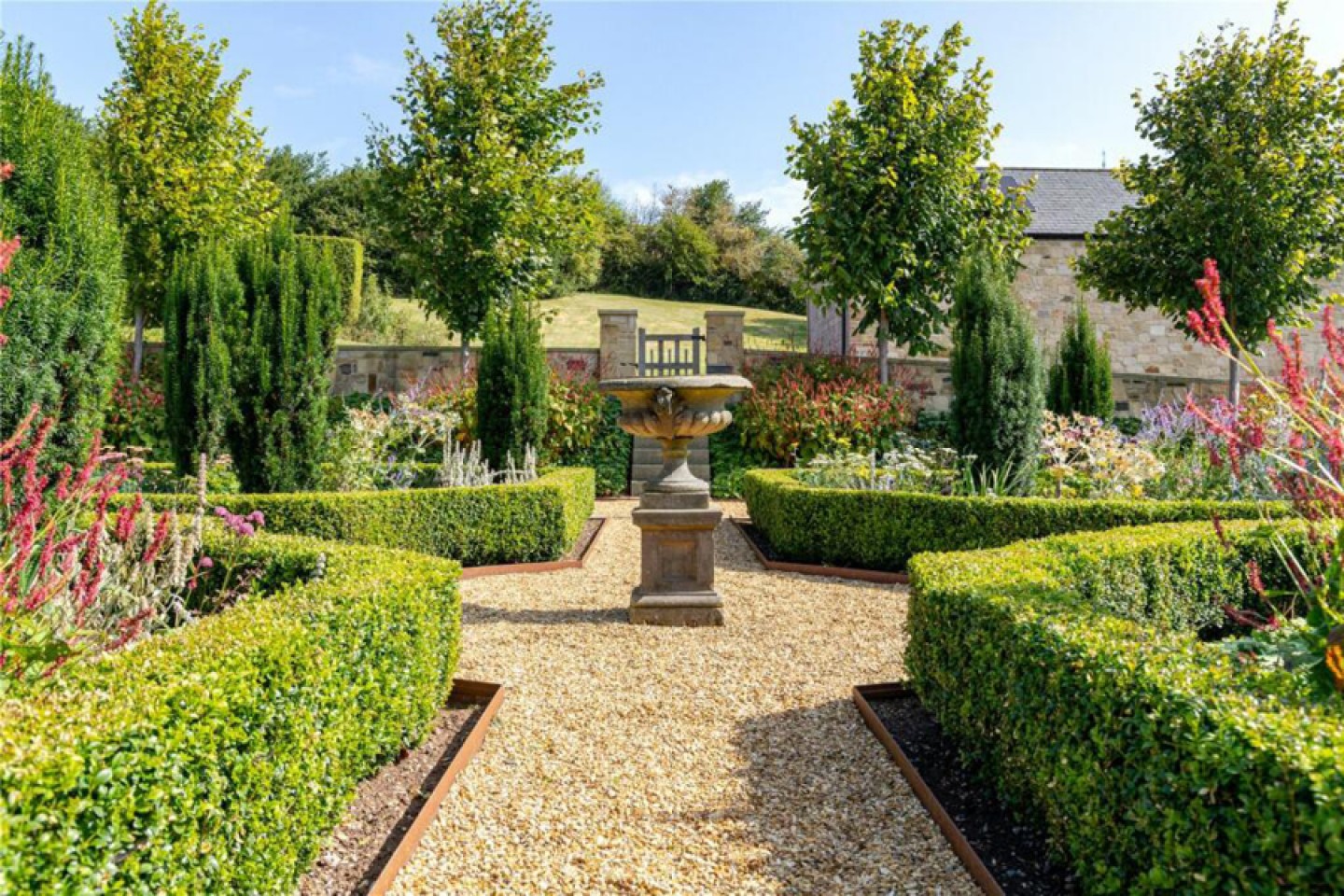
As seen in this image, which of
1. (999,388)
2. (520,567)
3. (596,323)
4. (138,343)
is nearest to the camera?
(520,567)

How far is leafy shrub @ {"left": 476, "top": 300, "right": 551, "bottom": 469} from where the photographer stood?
358 inches

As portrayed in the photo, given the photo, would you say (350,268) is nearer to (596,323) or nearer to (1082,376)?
(596,323)

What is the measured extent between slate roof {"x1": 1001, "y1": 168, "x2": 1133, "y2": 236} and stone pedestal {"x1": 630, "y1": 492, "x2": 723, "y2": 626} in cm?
1427

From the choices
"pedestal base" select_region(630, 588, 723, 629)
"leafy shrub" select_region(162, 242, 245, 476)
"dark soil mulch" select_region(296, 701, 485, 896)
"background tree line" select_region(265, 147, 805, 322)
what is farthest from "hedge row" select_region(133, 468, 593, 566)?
"background tree line" select_region(265, 147, 805, 322)

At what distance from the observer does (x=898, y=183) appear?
11625 millimetres

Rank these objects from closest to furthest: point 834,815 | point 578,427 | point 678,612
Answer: point 834,815, point 678,612, point 578,427

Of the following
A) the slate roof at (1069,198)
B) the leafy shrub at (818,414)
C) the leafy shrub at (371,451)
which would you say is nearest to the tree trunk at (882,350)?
the leafy shrub at (818,414)

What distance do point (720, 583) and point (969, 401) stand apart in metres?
3.20

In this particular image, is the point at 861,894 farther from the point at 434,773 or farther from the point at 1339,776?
the point at 434,773

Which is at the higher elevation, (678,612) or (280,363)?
(280,363)

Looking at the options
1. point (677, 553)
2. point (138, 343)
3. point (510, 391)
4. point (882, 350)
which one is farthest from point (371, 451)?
point (138, 343)

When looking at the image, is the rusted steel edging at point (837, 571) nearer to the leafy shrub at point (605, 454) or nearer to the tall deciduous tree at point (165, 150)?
the leafy shrub at point (605, 454)

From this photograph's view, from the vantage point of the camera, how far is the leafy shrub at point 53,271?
431 cm

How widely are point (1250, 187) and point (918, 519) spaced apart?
27.6 feet
